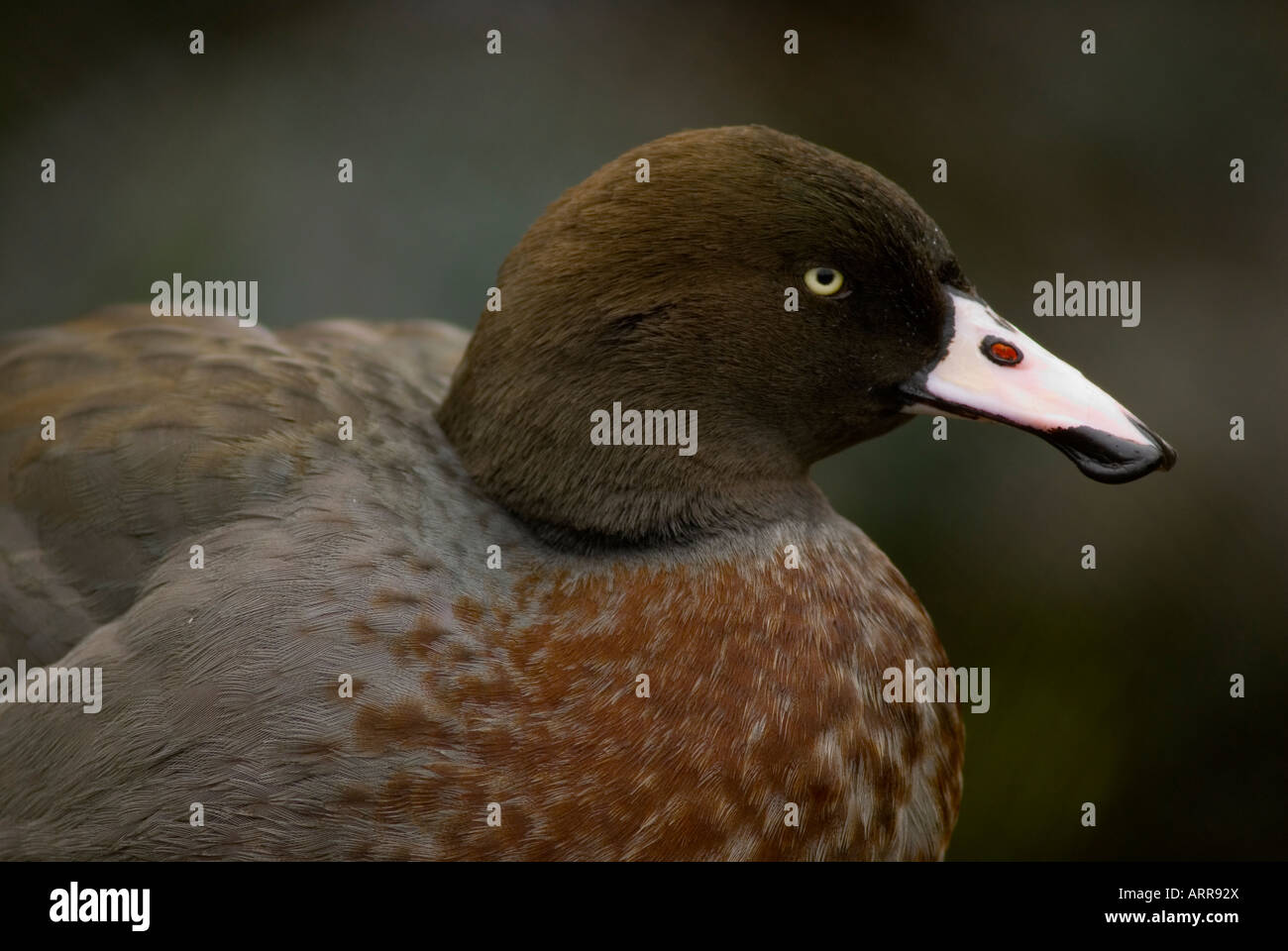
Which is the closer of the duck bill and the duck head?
the duck bill

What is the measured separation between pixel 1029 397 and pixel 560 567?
32.7 inches

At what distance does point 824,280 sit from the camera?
7.37ft

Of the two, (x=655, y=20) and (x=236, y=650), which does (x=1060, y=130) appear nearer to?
(x=655, y=20)

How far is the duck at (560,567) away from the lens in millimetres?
2092

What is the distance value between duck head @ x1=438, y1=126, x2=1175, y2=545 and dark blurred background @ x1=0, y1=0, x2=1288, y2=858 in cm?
163

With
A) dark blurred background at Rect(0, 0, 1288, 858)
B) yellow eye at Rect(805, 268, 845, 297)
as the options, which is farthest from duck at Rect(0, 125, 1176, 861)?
dark blurred background at Rect(0, 0, 1288, 858)

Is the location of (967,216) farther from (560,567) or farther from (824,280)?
(560,567)

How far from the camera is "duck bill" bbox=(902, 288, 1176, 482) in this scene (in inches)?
82.7
